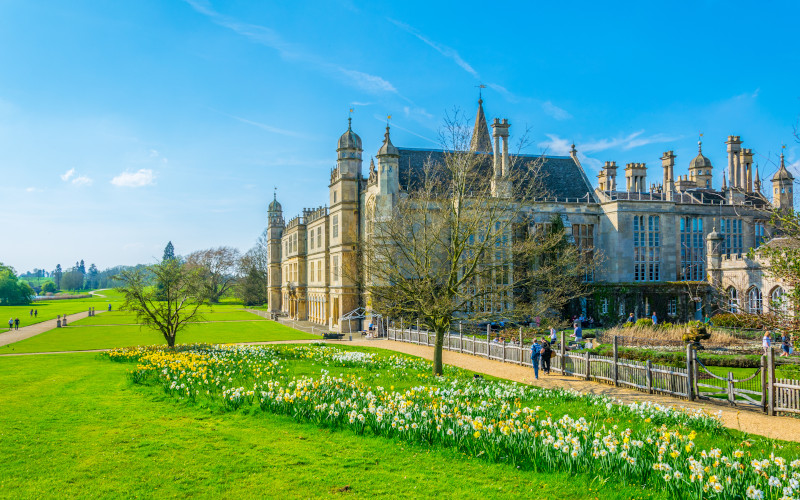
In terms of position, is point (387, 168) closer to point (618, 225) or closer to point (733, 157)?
point (618, 225)

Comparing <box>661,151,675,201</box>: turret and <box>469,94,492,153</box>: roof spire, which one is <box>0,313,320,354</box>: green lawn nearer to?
<box>469,94,492,153</box>: roof spire

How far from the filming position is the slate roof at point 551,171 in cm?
4347

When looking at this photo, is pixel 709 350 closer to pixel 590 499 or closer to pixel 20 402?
pixel 590 499

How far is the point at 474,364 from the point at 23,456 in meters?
17.6

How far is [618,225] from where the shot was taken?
1745 inches

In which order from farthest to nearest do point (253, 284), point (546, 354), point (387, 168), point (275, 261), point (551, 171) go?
1. point (253, 284)
2. point (275, 261)
3. point (551, 171)
4. point (387, 168)
5. point (546, 354)

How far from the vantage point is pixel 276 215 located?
7131 cm

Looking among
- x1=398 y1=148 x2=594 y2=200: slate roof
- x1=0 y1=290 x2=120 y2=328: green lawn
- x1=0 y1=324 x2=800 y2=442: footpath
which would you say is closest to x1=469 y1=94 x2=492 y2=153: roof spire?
x1=398 y1=148 x2=594 y2=200: slate roof

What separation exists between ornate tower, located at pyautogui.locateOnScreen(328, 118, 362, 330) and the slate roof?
4.36 m

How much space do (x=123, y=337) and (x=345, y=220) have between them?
18.6 m

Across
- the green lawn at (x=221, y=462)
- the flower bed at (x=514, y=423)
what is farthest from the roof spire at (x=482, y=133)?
the green lawn at (x=221, y=462)

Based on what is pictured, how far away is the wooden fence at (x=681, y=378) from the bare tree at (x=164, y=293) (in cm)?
1574

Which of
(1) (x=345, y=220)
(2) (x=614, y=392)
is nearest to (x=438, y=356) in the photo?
(2) (x=614, y=392)

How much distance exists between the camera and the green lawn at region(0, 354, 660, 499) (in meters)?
8.27
